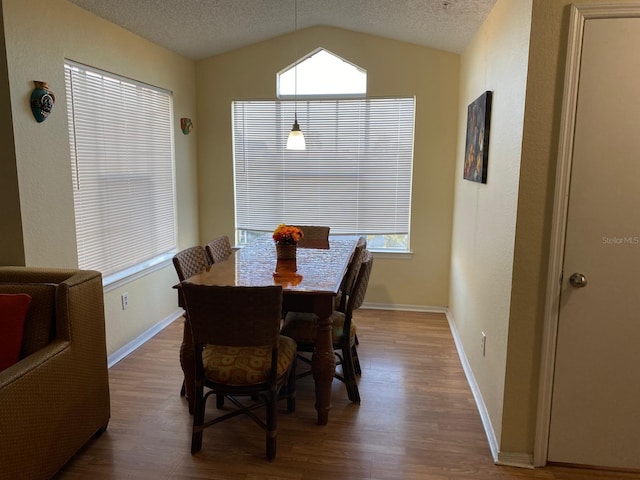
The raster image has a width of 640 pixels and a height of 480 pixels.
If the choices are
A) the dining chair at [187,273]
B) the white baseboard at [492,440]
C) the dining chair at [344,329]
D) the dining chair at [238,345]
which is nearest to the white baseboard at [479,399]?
the white baseboard at [492,440]

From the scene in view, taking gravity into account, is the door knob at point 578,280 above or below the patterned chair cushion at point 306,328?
above

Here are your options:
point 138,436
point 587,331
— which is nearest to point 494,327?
point 587,331

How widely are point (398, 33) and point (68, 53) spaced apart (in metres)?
2.64

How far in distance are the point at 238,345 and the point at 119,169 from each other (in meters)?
2.10

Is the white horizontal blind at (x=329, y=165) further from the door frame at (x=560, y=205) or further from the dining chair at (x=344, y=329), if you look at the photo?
the door frame at (x=560, y=205)

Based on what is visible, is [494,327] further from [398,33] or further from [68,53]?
[68,53]

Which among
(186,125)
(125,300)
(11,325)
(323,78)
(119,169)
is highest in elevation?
(323,78)

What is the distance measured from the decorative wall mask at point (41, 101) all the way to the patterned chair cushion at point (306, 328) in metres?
1.89

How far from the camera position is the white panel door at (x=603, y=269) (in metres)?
1.97

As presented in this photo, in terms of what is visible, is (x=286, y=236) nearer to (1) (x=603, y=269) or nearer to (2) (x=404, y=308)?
(1) (x=603, y=269)

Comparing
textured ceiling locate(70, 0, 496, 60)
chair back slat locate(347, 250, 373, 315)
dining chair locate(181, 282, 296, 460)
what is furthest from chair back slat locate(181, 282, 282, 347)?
textured ceiling locate(70, 0, 496, 60)

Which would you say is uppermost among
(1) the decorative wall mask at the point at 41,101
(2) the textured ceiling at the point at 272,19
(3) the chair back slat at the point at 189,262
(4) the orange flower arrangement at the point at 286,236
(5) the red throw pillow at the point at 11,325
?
(2) the textured ceiling at the point at 272,19

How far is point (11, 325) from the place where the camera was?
2061 millimetres

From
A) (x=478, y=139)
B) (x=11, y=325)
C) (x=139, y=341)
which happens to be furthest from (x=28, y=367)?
(x=478, y=139)
